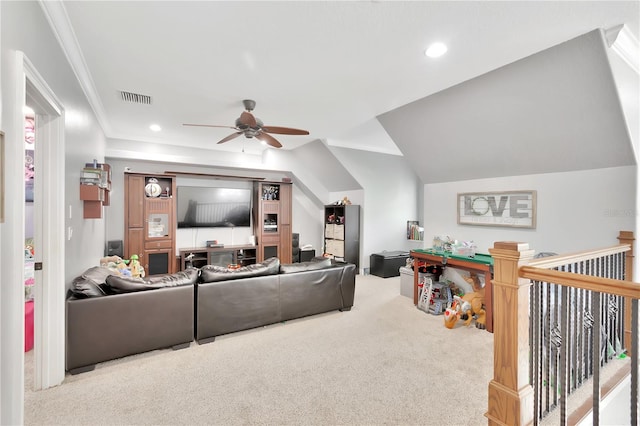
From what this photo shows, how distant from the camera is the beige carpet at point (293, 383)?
1.88 m

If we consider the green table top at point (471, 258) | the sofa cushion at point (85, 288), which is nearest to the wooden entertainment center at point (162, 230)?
the sofa cushion at point (85, 288)

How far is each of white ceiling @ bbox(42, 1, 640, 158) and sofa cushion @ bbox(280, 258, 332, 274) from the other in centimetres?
188

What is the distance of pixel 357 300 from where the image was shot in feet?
13.9

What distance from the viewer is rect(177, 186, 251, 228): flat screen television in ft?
19.1

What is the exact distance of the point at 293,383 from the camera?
222 centimetres

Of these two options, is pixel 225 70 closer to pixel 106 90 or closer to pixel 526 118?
pixel 106 90

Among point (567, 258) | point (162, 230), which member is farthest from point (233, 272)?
point (162, 230)

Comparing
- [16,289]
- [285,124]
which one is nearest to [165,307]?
[16,289]

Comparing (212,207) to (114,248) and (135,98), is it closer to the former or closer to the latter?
(114,248)

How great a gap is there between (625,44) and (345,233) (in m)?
4.51

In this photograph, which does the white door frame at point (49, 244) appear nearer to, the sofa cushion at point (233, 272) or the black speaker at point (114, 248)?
the sofa cushion at point (233, 272)

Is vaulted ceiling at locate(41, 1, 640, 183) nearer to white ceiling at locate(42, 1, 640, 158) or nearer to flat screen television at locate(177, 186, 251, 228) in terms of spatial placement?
white ceiling at locate(42, 1, 640, 158)

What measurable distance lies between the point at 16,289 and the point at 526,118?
4.02 metres

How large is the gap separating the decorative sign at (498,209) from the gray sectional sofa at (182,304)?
194 cm
